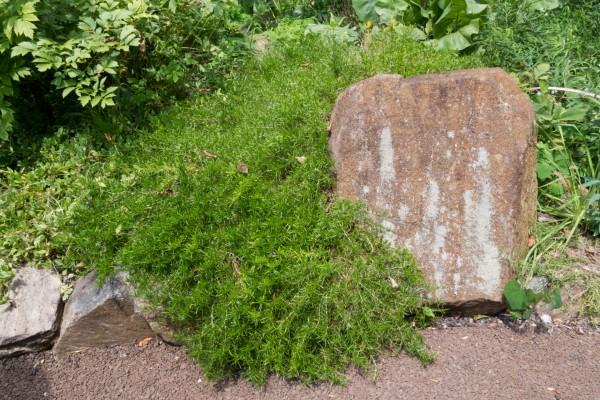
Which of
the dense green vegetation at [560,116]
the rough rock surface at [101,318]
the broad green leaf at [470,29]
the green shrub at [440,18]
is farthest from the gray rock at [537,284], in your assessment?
the rough rock surface at [101,318]

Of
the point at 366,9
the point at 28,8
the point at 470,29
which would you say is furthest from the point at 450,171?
the point at 28,8

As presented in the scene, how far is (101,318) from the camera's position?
3303mm

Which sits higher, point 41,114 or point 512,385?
point 41,114

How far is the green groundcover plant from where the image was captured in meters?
2.98

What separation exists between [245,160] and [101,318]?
130 centimetres

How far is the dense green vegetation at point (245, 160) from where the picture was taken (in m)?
3.04

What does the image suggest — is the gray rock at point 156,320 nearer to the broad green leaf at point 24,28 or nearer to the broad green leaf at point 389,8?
the broad green leaf at point 24,28

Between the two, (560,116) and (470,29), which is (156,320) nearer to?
(560,116)

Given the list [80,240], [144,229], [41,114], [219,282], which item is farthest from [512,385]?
[41,114]

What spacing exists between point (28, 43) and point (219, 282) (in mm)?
2009

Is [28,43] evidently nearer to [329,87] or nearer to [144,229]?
[144,229]

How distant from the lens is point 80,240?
3.38 m

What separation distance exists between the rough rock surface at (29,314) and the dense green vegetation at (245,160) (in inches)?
4.5

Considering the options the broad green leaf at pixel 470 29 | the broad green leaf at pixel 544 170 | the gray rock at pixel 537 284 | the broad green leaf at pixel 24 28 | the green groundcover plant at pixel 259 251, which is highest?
the broad green leaf at pixel 24 28
